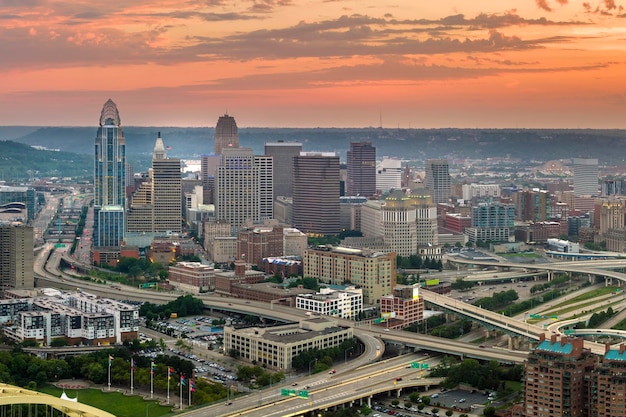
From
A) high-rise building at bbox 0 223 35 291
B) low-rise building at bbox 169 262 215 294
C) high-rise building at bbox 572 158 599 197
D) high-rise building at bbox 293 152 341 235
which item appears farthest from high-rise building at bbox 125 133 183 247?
high-rise building at bbox 572 158 599 197

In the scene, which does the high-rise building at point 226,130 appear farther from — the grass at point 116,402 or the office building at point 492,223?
the grass at point 116,402

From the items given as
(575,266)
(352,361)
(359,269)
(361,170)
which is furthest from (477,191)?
(352,361)

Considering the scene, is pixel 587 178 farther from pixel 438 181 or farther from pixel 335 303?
pixel 335 303

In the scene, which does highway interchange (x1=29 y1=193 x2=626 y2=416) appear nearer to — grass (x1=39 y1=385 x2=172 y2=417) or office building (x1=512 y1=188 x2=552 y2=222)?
grass (x1=39 y1=385 x2=172 y2=417)

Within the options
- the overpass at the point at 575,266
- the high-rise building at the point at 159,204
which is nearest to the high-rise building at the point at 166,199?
the high-rise building at the point at 159,204

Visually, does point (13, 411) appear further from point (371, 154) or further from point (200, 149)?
point (200, 149)

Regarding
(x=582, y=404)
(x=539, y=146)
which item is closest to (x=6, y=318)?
(x=582, y=404)
